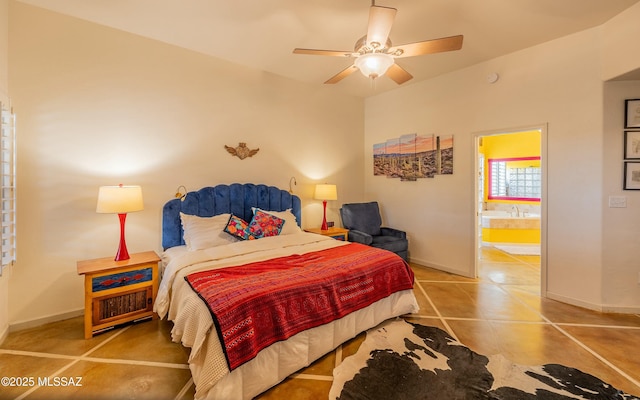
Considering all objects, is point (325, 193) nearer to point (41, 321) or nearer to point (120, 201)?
point (120, 201)

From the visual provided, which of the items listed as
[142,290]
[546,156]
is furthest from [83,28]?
[546,156]

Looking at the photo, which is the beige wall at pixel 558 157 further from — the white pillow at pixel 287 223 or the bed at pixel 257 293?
the white pillow at pixel 287 223

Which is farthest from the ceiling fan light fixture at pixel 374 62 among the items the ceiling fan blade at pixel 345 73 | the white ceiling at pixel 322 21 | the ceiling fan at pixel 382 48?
the white ceiling at pixel 322 21

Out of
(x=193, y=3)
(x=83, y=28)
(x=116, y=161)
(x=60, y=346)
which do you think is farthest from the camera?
(x=116, y=161)

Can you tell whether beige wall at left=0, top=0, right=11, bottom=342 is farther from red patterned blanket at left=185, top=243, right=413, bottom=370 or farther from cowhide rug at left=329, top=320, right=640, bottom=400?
cowhide rug at left=329, top=320, right=640, bottom=400

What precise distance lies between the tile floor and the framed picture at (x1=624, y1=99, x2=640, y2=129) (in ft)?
6.67

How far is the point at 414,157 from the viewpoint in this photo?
185 inches

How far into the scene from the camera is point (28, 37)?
2590 mm

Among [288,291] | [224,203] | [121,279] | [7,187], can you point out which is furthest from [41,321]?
[288,291]

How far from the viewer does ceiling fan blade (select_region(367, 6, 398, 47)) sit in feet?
6.00

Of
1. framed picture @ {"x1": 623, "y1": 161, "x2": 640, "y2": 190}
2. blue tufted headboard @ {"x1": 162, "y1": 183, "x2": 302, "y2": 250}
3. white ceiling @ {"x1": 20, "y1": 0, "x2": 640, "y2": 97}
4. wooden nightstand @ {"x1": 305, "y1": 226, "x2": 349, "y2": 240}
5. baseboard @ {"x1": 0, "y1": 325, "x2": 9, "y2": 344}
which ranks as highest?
white ceiling @ {"x1": 20, "y1": 0, "x2": 640, "y2": 97}

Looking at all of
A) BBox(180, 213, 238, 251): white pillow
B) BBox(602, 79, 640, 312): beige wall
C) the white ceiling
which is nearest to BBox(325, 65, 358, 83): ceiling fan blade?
the white ceiling

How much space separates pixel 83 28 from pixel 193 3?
1292mm

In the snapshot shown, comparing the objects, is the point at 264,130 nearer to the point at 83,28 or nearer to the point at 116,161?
the point at 116,161
